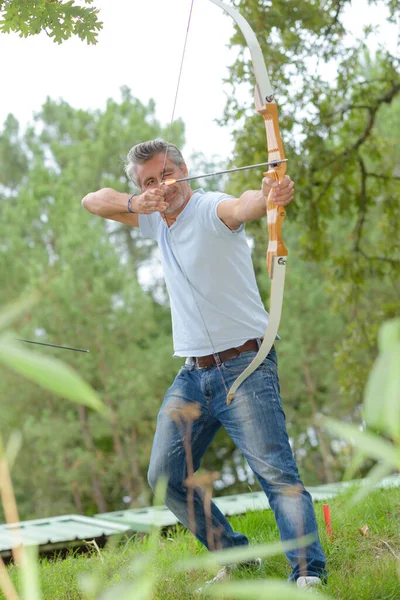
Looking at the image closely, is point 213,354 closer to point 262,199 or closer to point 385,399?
point 262,199

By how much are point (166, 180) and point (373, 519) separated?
1.43 metres

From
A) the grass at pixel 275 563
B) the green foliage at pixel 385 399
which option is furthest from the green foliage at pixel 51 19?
the green foliage at pixel 385 399

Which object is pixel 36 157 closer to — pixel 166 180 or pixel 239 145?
pixel 239 145

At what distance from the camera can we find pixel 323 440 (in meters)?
14.6

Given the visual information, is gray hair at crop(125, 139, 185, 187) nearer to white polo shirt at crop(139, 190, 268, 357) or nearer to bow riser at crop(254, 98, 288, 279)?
white polo shirt at crop(139, 190, 268, 357)

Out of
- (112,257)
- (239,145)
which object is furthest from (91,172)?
(239,145)

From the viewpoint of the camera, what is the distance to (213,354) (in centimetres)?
213

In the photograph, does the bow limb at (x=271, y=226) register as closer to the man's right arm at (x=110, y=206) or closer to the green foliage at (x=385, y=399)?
the man's right arm at (x=110, y=206)

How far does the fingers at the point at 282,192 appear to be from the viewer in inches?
77.7

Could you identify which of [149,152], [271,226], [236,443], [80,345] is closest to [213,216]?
[271,226]

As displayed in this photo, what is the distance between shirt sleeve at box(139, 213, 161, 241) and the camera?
2416 mm

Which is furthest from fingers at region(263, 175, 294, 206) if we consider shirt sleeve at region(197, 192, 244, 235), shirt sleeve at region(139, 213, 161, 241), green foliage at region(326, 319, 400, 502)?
green foliage at region(326, 319, 400, 502)

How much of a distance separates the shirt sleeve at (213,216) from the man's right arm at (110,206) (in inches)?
11.7

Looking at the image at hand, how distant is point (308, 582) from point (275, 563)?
451 millimetres
